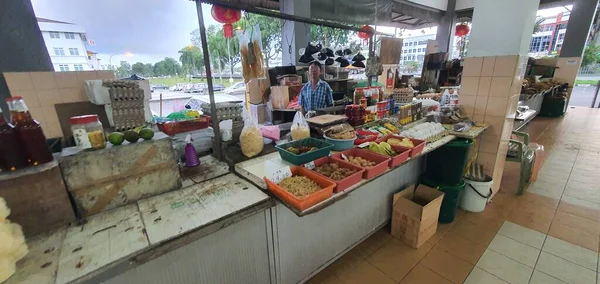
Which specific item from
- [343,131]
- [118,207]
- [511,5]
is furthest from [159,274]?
[511,5]

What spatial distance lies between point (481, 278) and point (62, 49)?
14.1 feet

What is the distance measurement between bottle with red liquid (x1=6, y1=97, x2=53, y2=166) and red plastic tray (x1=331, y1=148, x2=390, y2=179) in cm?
135

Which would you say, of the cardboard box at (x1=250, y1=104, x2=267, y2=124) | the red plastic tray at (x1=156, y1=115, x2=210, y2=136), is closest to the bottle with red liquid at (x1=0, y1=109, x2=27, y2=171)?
the red plastic tray at (x1=156, y1=115, x2=210, y2=136)

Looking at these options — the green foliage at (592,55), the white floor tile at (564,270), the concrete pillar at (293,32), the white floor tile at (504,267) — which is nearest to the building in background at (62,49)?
the concrete pillar at (293,32)

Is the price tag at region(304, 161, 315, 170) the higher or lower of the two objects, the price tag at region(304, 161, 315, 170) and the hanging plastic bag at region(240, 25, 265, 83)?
the lower

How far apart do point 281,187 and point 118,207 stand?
760mm

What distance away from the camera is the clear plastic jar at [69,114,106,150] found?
1.05 metres

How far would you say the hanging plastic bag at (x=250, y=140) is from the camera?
163cm

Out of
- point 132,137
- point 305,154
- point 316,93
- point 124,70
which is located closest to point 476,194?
point 305,154

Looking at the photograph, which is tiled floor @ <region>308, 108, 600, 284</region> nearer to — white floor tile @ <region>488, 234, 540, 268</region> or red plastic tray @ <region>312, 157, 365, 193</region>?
white floor tile @ <region>488, 234, 540, 268</region>

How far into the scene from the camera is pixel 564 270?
5.90 ft

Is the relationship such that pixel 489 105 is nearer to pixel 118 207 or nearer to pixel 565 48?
pixel 118 207

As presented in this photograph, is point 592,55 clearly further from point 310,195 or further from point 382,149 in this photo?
point 310,195

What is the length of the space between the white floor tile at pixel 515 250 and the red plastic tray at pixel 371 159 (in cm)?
147
